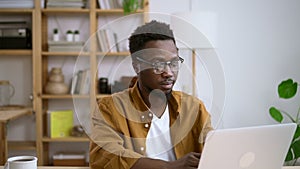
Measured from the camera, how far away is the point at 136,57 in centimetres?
132

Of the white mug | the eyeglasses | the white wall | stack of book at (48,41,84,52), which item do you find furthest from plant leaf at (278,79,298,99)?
the white mug

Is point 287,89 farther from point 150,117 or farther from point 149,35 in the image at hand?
point 149,35

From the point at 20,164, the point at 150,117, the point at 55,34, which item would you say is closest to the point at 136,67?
the point at 150,117

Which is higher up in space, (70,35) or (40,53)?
(70,35)

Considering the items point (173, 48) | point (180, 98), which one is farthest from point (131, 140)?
point (173, 48)

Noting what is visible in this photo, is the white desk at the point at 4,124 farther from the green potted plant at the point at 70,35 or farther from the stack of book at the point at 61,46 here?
the green potted plant at the point at 70,35

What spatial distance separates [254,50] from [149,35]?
2.57 meters

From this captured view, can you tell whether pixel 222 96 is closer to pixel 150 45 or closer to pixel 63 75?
pixel 150 45

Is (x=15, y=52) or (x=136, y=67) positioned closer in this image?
(x=136, y=67)

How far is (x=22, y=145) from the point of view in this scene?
3.53 metres

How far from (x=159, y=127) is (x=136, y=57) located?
0.26m

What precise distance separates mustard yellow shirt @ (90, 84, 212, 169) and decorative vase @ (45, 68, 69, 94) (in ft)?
7.03

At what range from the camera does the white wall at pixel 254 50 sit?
3.69 metres

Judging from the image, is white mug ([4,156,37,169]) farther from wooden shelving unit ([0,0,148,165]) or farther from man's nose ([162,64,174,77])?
wooden shelving unit ([0,0,148,165])
